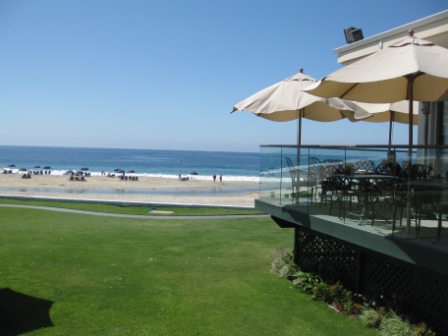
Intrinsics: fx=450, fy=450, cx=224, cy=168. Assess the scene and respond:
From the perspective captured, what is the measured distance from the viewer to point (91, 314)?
7262 mm

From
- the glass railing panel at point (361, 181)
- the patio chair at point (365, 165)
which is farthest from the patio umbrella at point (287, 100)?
the patio chair at point (365, 165)

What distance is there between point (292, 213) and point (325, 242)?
1.14 meters

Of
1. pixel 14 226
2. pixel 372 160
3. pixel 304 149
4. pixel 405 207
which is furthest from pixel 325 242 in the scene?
pixel 14 226

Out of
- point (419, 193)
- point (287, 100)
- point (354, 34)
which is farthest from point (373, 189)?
point (354, 34)

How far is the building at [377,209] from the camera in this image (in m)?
5.75

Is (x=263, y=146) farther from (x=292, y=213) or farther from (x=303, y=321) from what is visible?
(x=303, y=321)

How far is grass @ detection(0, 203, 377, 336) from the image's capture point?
7.09 metres

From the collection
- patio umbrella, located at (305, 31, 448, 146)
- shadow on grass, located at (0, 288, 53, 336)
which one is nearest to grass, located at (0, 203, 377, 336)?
shadow on grass, located at (0, 288, 53, 336)

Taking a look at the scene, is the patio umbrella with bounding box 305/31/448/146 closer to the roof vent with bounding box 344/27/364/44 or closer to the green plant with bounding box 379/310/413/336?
the green plant with bounding box 379/310/413/336

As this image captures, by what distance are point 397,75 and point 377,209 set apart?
2023 millimetres

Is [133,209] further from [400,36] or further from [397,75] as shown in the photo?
[397,75]

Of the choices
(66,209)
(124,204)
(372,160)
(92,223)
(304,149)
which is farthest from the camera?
(124,204)

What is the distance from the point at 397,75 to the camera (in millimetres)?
5602

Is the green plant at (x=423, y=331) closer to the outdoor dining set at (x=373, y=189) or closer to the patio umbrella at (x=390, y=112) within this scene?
the outdoor dining set at (x=373, y=189)
